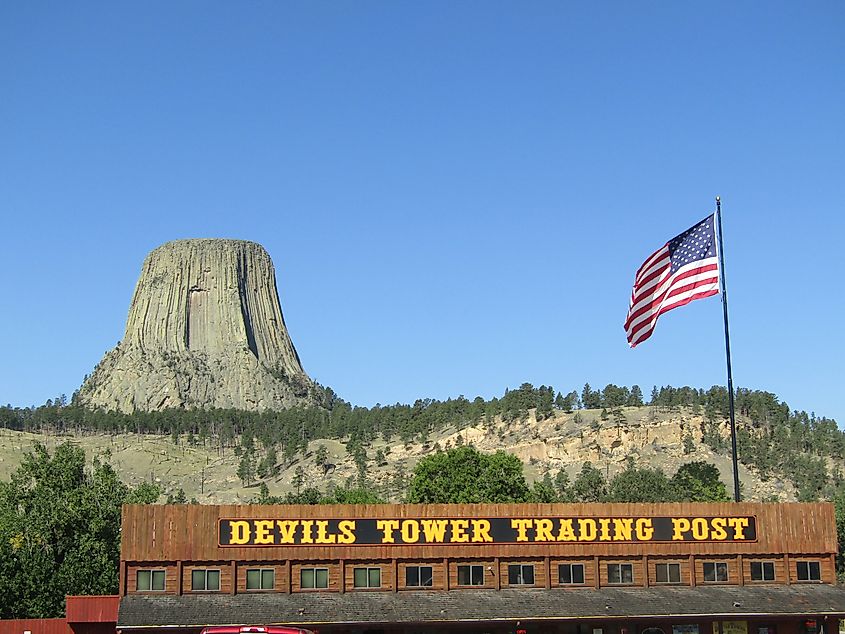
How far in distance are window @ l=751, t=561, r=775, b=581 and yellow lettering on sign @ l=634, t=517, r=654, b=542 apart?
5.34 meters

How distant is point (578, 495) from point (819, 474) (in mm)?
47540

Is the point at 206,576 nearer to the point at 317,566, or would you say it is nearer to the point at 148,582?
the point at 148,582

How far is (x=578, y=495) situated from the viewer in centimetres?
14575

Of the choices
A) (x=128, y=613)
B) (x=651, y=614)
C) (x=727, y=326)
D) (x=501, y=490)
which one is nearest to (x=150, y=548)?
(x=128, y=613)

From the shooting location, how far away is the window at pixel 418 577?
57.5 metres

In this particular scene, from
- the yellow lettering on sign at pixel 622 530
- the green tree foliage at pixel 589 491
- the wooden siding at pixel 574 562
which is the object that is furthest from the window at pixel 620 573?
the green tree foliage at pixel 589 491

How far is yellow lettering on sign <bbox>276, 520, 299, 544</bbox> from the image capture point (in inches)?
2234

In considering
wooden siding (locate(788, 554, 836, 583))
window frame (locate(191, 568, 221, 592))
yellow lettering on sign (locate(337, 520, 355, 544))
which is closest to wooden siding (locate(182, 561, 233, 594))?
window frame (locate(191, 568, 221, 592))

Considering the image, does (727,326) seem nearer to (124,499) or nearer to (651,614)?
(651,614)

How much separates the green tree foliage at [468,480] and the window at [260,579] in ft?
170

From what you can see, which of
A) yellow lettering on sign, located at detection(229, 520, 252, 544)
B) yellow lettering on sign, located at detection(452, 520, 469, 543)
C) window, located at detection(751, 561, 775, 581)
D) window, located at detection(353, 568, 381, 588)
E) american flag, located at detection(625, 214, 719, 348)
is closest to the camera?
american flag, located at detection(625, 214, 719, 348)

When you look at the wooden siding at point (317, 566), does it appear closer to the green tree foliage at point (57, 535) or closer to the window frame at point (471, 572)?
the window frame at point (471, 572)

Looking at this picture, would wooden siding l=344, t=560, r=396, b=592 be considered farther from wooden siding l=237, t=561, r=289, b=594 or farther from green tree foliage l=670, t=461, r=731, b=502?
green tree foliage l=670, t=461, r=731, b=502

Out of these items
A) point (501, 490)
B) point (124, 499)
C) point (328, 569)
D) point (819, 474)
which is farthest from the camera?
point (819, 474)
